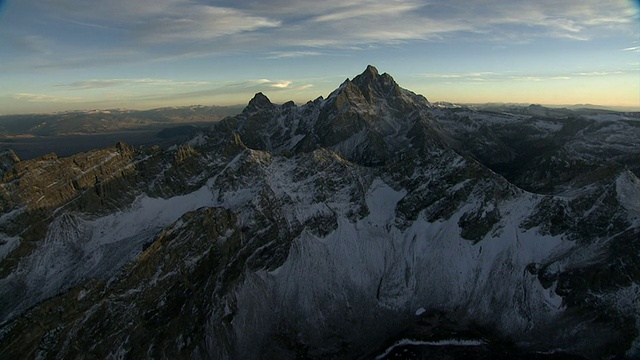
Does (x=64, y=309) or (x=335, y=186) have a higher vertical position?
(x=335, y=186)

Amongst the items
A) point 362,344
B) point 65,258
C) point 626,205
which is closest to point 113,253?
point 65,258

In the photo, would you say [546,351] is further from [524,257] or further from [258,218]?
[258,218]

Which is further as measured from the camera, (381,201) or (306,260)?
(381,201)

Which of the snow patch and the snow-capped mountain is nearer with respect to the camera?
the snow-capped mountain

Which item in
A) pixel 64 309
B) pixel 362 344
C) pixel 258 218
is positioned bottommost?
pixel 362 344

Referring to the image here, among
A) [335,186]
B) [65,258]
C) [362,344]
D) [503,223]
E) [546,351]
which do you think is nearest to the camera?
[546,351]

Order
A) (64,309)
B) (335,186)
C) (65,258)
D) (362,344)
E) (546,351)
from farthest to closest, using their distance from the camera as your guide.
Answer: (335,186) < (65,258) < (362,344) < (546,351) < (64,309)

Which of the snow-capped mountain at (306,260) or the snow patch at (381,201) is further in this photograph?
the snow patch at (381,201)

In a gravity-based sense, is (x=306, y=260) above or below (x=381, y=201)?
below
